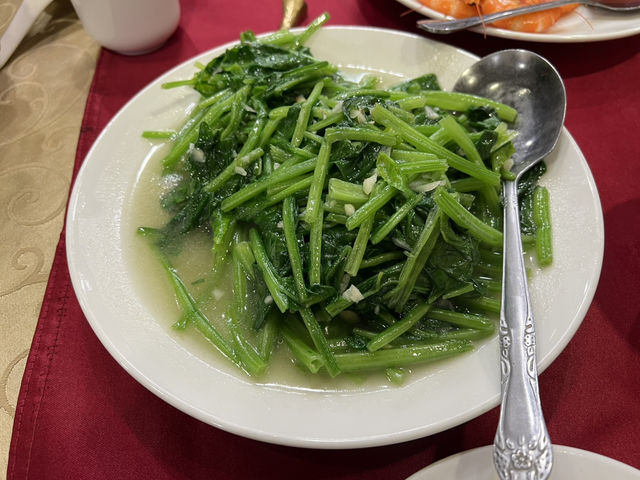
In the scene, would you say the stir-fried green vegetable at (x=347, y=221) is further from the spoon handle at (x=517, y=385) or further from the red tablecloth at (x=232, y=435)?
the red tablecloth at (x=232, y=435)

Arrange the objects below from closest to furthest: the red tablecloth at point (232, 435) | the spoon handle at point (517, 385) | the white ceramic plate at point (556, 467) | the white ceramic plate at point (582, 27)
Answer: the spoon handle at point (517, 385), the white ceramic plate at point (556, 467), the red tablecloth at point (232, 435), the white ceramic plate at point (582, 27)

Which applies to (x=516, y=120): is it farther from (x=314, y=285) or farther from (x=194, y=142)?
(x=194, y=142)

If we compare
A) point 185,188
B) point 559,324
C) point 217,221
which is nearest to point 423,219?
point 559,324

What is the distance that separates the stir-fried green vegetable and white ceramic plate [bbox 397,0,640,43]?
57 centimetres

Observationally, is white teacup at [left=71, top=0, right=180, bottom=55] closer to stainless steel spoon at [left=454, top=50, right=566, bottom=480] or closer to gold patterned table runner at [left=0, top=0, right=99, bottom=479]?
gold patterned table runner at [left=0, top=0, right=99, bottom=479]

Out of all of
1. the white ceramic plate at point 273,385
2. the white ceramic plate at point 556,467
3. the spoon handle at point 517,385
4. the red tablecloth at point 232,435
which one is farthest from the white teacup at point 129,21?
the white ceramic plate at point 556,467

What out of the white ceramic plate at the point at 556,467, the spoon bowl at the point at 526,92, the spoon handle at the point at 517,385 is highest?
the spoon bowl at the point at 526,92

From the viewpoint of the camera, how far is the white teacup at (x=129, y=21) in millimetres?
2191

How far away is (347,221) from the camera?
1438mm

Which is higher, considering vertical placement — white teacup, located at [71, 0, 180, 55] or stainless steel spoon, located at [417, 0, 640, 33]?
stainless steel spoon, located at [417, 0, 640, 33]

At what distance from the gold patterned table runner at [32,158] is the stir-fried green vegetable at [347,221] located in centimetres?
49

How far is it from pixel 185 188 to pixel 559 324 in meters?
1.27

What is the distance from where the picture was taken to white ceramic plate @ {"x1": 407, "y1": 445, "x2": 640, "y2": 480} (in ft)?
3.70

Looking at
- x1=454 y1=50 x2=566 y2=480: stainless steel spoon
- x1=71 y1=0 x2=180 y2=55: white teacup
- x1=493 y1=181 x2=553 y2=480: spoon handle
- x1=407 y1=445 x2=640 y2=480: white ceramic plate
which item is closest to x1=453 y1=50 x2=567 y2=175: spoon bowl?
x1=454 y1=50 x2=566 y2=480: stainless steel spoon
